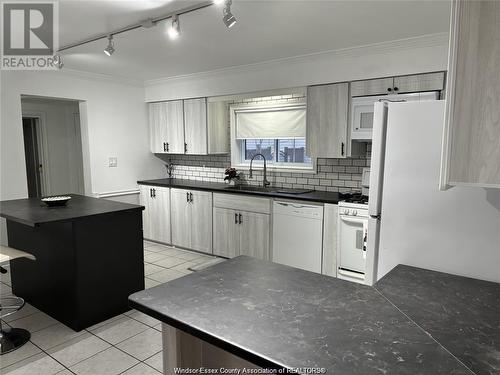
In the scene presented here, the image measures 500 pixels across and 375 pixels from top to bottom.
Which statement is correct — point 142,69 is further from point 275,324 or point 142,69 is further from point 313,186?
point 275,324

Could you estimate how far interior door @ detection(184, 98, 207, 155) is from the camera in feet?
16.4

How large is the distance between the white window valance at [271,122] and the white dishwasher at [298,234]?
1.09 metres

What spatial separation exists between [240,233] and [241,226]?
0.09m

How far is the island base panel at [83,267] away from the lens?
9.45 feet

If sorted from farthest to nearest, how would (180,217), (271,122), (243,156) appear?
(243,156), (180,217), (271,122)

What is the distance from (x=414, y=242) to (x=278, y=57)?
9.27 ft

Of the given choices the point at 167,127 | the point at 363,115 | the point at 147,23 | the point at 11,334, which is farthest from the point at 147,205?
the point at 363,115

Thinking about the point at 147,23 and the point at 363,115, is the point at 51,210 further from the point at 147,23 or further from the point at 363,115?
the point at 363,115

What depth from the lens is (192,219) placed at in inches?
195

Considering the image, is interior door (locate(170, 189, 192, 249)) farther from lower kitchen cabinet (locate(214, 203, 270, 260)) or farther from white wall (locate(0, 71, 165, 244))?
white wall (locate(0, 71, 165, 244))

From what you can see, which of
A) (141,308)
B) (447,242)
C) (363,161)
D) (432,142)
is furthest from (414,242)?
(363,161)

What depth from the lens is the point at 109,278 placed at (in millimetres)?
3102

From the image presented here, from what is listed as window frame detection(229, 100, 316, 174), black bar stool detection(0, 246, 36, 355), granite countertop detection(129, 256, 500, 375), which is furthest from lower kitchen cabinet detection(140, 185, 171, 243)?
granite countertop detection(129, 256, 500, 375)
